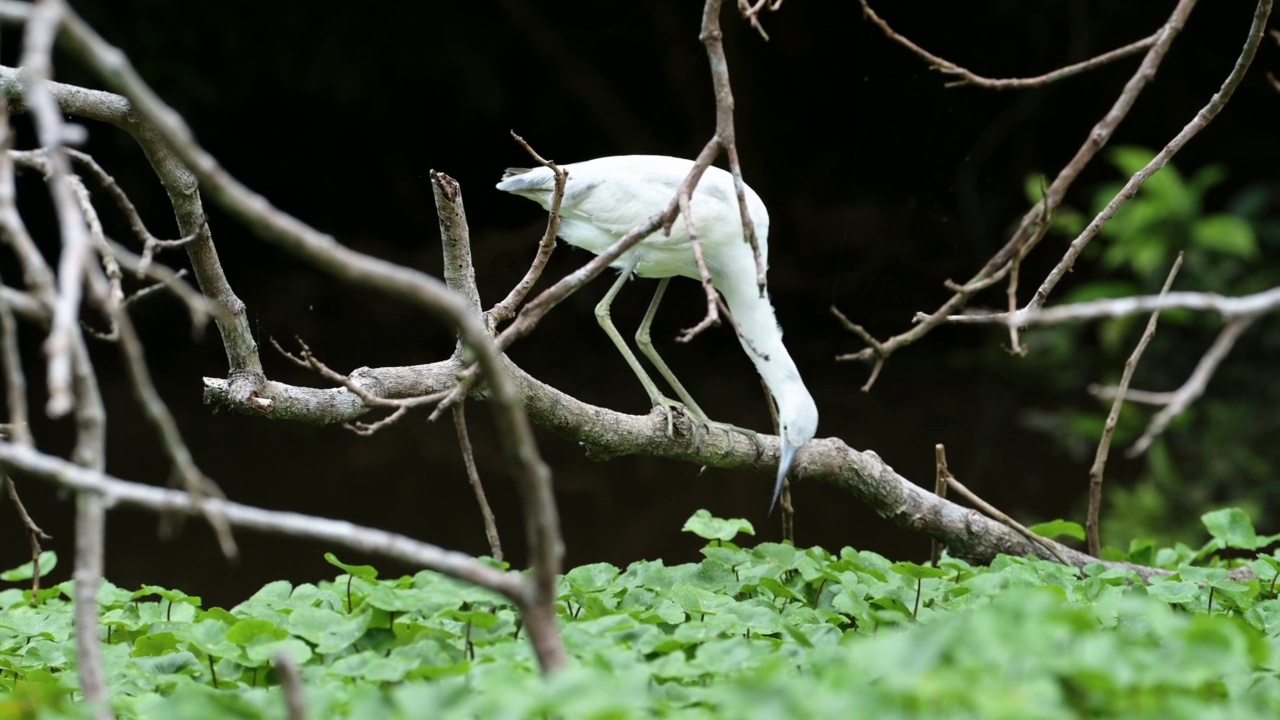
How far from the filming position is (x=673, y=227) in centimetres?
325

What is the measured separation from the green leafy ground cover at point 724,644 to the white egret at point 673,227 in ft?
2.69

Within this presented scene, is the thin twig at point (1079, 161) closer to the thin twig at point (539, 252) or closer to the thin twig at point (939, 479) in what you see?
the thin twig at point (539, 252)

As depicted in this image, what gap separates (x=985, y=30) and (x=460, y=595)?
7001 mm

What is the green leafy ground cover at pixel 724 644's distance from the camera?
1236 millimetres

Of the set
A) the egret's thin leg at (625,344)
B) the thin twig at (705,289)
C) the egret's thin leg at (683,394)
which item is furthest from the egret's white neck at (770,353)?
the thin twig at (705,289)

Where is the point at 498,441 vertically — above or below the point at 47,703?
above

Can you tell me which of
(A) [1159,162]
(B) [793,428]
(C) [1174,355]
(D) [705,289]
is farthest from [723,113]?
(C) [1174,355]

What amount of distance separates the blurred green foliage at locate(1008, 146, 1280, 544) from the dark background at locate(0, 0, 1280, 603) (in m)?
0.25

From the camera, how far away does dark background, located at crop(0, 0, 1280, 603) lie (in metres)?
6.45

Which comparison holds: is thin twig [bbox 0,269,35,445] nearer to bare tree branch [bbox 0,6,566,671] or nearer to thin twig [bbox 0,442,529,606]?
thin twig [bbox 0,442,529,606]

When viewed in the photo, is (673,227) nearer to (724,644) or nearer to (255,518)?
(724,644)

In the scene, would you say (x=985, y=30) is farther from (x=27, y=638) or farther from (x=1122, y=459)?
(x=27, y=638)

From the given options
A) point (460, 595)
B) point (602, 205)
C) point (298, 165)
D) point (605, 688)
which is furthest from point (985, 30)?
point (605, 688)

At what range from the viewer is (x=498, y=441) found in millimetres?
7156
